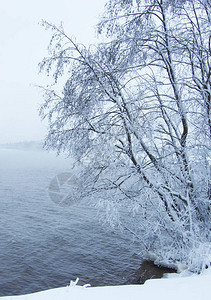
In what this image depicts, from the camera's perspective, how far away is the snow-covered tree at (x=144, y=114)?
7.70 metres

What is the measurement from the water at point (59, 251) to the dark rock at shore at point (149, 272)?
0.85 ft

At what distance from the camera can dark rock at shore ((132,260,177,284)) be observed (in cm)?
962

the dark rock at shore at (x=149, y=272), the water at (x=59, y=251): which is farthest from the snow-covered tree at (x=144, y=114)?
the water at (x=59, y=251)

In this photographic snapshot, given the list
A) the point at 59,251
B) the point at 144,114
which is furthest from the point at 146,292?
the point at 59,251

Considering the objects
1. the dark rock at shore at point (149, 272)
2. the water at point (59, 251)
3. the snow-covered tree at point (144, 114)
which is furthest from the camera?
the water at point (59, 251)

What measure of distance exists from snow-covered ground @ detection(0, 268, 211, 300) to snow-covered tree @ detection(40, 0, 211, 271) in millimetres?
2431

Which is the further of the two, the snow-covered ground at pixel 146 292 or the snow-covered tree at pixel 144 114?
the snow-covered tree at pixel 144 114

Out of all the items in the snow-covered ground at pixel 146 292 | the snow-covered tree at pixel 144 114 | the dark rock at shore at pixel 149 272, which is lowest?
the dark rock at shore at pixel 149 272

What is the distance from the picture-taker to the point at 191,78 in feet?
27.2

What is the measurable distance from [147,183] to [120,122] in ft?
6.49

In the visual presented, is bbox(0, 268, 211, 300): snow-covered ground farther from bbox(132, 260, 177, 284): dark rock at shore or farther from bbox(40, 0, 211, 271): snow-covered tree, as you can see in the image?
bbox(132, 260, 177, 284): dark rock at shore

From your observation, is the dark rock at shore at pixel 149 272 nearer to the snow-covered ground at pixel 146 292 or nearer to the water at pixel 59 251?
the water at pixel 59 251

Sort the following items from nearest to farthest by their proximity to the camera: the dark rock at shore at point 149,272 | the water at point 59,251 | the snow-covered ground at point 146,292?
the snow-covered ground at point 146,292 → the dark rock at shore at point 149,272 → the water at point 59,251

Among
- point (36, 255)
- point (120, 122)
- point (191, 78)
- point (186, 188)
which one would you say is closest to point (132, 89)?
point (120, 122)
